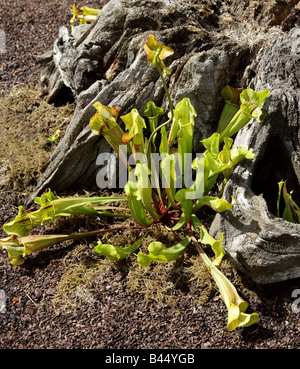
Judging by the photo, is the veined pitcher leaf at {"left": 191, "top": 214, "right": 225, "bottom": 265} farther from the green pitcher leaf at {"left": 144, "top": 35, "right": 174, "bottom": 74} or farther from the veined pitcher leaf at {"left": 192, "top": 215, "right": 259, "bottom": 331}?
the green pitcher leaf at {"left": 144, "top": 35, "right": 174, "bottom": 74}

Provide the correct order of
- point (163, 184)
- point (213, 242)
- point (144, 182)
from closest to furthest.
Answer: point (213, 242)
point (144, 182)
point (163, 184)

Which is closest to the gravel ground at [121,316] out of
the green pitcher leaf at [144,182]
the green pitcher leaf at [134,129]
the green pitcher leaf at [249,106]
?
the green pitcher leaf at [144,182]

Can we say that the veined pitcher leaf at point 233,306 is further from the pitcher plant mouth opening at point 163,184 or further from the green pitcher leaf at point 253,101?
the green pitcher leaf at point 253,101

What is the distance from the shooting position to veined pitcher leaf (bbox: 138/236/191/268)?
2.34 m

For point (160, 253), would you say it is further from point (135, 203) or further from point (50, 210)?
point (50, 210)

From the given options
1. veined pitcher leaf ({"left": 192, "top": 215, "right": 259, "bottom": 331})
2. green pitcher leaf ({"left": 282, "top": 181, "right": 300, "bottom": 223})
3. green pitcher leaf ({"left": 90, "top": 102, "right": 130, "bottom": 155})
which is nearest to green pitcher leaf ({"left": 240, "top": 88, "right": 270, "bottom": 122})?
green pitcher leaf ({"left": 282, "top": 181, "right": 300, "bottom": 223})

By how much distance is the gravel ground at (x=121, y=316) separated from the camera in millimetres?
2406

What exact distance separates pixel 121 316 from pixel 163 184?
34.7 inches

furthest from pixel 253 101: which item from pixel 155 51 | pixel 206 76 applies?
pixel 155 51

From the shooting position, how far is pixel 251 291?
Answer: 258cm

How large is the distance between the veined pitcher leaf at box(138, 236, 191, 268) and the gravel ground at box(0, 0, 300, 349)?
24 cm

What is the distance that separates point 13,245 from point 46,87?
1.88 meters

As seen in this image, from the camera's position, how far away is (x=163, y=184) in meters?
2.81

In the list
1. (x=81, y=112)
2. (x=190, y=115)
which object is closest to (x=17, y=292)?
(x=81, y=112)
